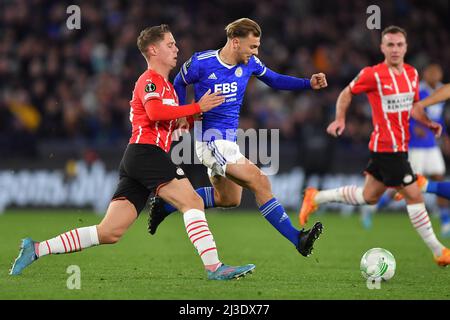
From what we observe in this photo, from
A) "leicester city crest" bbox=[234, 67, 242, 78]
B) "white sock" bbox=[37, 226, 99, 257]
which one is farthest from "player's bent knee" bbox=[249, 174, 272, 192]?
"white sock" bbox=[37, 226, 99, 257]

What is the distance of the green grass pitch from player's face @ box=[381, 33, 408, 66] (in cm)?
200

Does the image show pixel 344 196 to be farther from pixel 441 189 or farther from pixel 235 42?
pixel 235 42

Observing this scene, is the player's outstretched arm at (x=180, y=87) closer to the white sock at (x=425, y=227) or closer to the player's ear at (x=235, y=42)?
the player's ear at (x=235, y=42)

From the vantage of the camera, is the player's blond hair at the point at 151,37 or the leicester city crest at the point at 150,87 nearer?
the leicester city crest at the point at 150,87

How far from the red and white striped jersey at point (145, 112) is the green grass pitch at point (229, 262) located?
3.72 feet

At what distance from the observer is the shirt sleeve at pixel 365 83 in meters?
8.93

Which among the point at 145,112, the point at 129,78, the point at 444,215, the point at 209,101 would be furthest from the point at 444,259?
the point at 129,78

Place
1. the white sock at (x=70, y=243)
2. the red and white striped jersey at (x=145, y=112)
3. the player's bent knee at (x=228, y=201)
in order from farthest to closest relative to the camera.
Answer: the player's bent knee at (x=228, y=201) < the white sock at (x=70, y=243) < the red and white striped jersey at (x=145, y=112)

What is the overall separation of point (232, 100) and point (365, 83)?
1.66m

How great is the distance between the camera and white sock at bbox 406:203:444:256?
8.62 m

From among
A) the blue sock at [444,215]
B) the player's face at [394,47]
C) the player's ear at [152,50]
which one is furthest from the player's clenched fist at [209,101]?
the blue sock at [444,215]

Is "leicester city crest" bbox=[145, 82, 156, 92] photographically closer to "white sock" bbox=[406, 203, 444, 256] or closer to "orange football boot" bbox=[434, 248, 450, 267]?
"white sock" bbox=[406, 203, 444, 256]

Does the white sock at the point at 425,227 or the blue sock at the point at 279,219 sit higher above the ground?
the blue sock at the point at 279,219

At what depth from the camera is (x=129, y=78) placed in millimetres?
17844
